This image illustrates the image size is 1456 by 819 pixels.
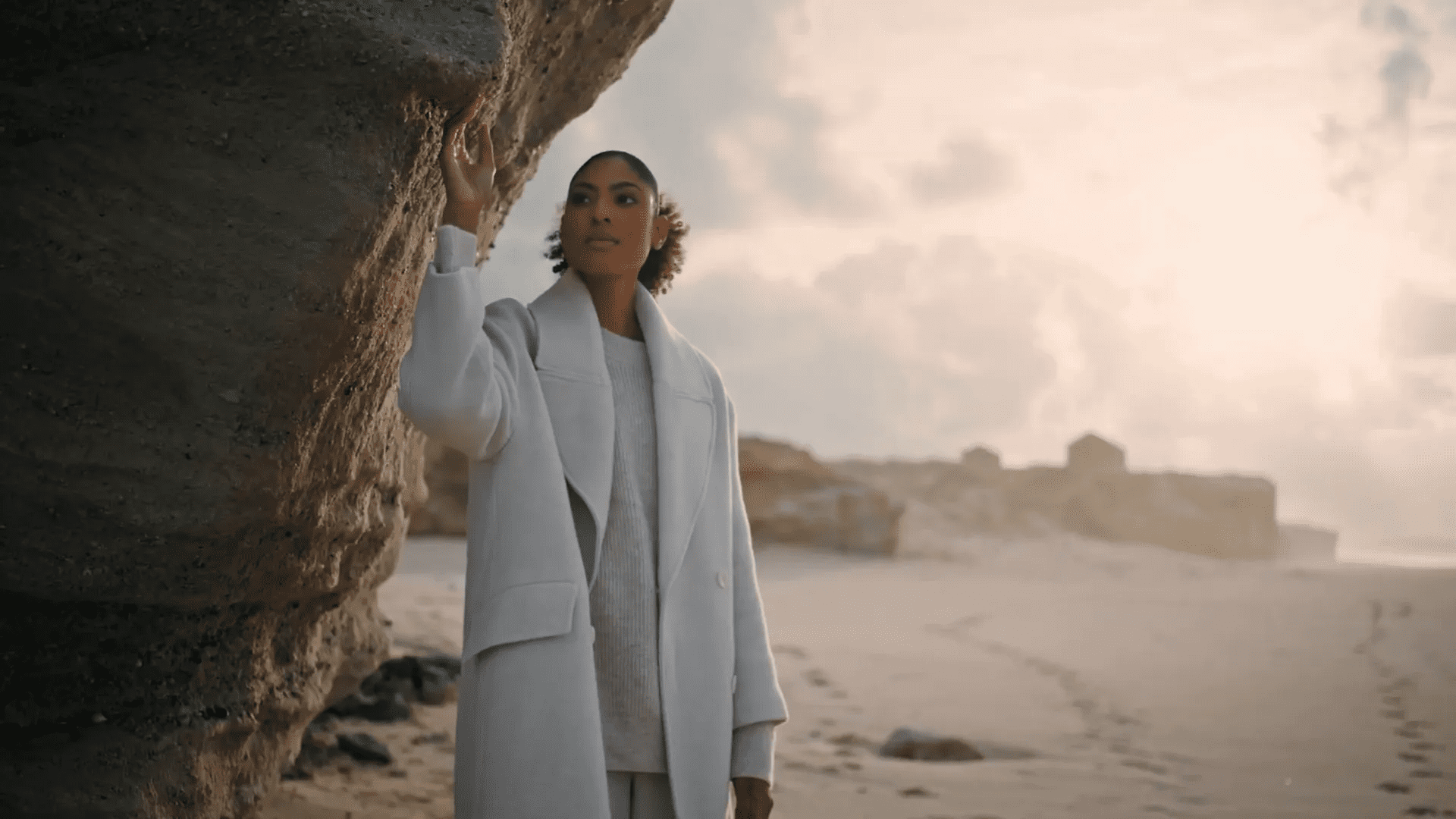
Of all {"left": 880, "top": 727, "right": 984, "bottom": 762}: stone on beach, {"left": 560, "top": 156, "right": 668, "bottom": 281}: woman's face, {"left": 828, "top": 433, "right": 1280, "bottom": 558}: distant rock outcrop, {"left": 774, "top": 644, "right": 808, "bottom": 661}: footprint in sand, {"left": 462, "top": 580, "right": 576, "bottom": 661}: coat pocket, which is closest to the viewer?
{"left": 462, "top": 580, "right": 576, "bottom": 661}: coat pocket

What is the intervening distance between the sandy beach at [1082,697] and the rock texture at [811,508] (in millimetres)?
2329

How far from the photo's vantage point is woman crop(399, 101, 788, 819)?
1.86m

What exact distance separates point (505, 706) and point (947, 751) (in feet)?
12.7

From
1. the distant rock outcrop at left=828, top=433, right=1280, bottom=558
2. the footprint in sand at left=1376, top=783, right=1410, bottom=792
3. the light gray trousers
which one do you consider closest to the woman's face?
the light gray trousers

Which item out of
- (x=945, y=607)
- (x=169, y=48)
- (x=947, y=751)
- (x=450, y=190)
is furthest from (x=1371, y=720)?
(x=169, y=48)

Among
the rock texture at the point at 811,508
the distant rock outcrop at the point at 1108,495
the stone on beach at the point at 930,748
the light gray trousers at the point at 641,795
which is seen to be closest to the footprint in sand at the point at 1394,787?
the stone on beach at the point at 930,748

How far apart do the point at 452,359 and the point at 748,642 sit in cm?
95

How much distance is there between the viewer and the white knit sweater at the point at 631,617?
204 centimetres

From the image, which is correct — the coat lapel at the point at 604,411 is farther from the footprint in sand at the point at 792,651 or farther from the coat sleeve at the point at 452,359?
the footprint in sand at the point at 792,651

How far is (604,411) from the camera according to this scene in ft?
6.98

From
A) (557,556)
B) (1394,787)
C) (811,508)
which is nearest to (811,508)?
(811,508)

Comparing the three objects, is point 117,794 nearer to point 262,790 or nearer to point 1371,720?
point 262,790

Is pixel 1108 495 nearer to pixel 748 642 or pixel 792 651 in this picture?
pixel 792 651

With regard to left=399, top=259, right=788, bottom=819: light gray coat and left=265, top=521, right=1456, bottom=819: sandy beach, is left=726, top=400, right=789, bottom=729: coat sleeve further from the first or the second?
left=265, top=521, right=1456, bottom=819: sandy beach
